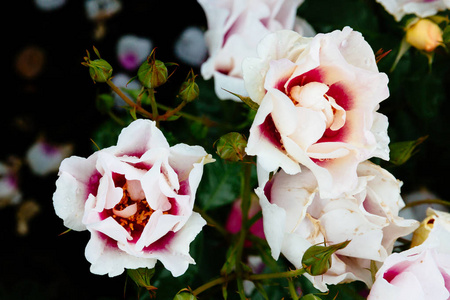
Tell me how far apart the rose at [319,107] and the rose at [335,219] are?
0.04m

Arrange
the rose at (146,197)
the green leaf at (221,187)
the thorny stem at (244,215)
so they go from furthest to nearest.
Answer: the green leaf at (221,187), the thorny stem at (244,215), the rose at (146,197)

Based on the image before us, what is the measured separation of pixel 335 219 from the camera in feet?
1.95

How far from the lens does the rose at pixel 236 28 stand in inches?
28.1

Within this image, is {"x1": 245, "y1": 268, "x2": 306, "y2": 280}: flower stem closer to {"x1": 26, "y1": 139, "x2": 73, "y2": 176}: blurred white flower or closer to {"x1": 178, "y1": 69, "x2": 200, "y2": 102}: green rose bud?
{"x1": 178, "y1": 69, "x2": 200, "y2": 102}: green rose bud

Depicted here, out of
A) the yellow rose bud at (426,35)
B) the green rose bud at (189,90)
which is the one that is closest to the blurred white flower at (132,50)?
the green rose bud at (189,90)

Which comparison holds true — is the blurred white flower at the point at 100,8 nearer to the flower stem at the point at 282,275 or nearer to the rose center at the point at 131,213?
the rose center at the point at 131,213

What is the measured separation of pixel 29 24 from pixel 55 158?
0.23 m

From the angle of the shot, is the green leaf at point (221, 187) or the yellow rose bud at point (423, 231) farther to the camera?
the green leaf at point (221, 187)

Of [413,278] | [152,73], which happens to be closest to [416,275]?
[413,278]

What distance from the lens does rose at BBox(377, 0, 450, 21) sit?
2.41 feet

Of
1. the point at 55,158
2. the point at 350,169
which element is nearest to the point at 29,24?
the point at 55,158

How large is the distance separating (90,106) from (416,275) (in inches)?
23.2

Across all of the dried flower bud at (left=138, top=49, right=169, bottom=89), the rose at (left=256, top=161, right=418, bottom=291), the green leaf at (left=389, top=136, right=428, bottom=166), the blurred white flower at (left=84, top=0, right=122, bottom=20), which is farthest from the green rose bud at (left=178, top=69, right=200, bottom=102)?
the blurred white flower at (left=84, top=0, right=122, bottom=20)

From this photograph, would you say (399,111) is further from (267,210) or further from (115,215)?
(115,215)
